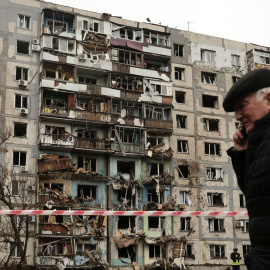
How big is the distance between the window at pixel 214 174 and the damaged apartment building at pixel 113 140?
0.11m

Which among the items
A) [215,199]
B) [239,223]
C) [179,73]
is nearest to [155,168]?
[215,199]

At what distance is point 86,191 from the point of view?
41438 mm

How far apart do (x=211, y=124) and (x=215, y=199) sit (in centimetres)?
767

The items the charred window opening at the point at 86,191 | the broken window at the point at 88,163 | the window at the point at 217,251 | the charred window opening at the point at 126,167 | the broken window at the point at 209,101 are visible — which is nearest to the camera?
the charred window opening at the point at 86,191

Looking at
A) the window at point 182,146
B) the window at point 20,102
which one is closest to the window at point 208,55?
the window at point 182,146

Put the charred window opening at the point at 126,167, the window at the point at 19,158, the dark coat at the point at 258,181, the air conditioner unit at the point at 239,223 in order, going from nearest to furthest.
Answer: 1. the dark coat at the point at 258,181
2. the window at the point at 19,158
3. the charred window opening at the point at 126,167
4. the air conditioner unit at the point at 239,223

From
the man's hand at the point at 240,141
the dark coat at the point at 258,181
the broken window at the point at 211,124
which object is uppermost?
the broken window at the point at 211,124

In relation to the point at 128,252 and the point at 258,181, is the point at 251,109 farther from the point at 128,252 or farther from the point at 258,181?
the point at 128,252

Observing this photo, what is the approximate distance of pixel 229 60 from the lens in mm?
50938

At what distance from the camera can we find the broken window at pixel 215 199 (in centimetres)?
4544

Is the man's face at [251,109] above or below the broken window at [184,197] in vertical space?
below

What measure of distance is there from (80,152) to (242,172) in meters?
38.9

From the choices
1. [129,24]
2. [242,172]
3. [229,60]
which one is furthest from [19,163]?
[242,172]

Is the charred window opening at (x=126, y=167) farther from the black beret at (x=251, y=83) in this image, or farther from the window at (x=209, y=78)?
the black beret at (x=251, y=83)
